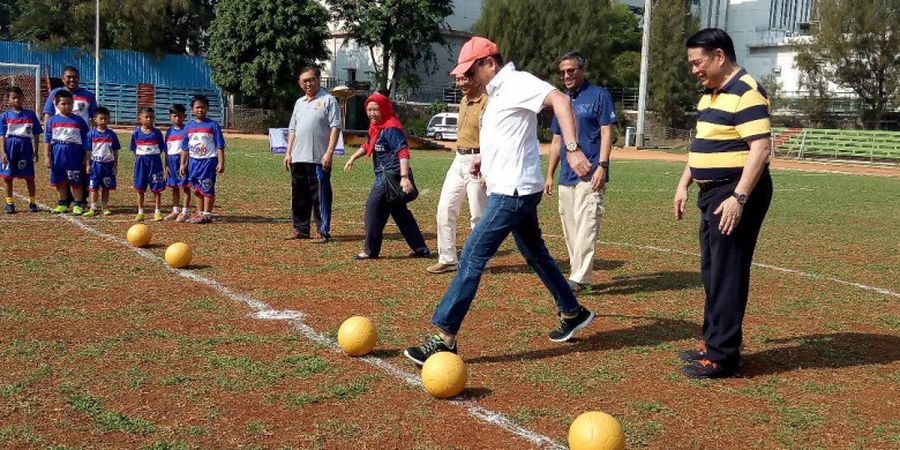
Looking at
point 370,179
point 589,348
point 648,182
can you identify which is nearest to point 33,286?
point 589,348

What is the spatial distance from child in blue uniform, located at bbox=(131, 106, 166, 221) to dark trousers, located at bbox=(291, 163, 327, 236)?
104 inches

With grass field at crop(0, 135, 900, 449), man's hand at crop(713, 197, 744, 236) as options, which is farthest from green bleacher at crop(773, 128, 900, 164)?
man's hand at crop(713, 197, 744, 236)

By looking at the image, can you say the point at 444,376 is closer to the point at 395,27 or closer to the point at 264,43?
the point at 264,43

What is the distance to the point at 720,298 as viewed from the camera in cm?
575

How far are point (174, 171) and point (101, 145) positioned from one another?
1.17 m

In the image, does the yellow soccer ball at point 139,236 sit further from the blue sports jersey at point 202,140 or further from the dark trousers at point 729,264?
the dark trousers at point 729,264

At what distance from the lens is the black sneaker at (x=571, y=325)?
6.39 metres

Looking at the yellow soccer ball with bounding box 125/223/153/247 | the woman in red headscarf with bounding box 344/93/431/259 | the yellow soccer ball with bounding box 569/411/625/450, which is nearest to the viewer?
the yellow soccer ball with bounding box 569/411/625/450

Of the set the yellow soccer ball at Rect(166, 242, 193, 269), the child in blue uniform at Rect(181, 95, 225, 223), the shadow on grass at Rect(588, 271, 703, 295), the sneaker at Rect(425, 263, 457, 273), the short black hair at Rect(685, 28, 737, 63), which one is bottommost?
the shadow on grass at Rect(588, 271, 703, 295)

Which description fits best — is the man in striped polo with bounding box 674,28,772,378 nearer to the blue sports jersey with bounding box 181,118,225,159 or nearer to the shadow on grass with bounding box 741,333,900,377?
the shadow on grass with bounding box 741,333,900,377

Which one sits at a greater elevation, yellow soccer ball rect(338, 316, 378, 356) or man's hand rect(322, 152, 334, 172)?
man's hand rect(322, 152, 334, 172)

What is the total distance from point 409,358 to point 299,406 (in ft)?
3.41

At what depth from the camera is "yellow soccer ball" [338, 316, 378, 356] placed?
19.1 feet

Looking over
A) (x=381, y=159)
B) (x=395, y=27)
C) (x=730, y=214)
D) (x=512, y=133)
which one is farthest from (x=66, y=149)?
(x=395, y=27)
